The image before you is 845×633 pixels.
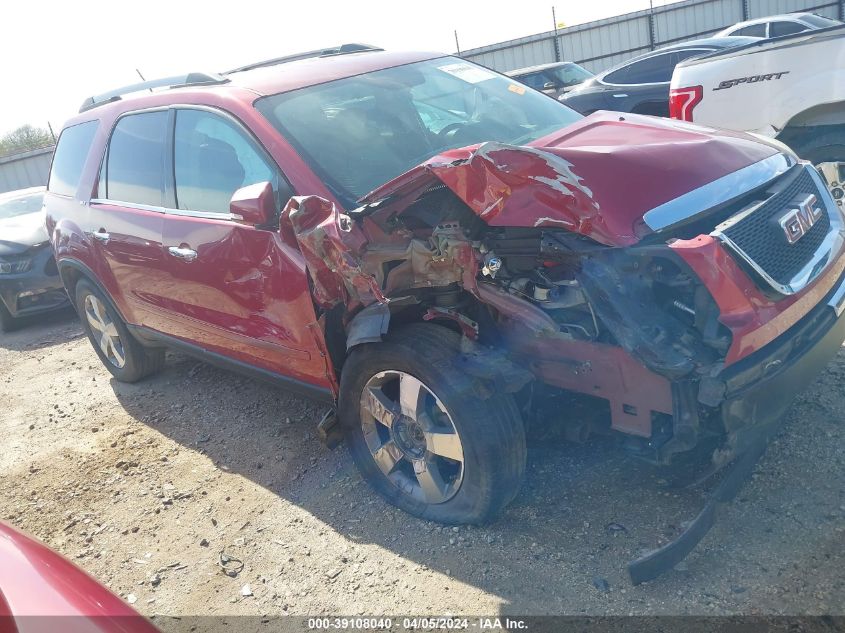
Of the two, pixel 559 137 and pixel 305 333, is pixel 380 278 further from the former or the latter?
pixel 559 137

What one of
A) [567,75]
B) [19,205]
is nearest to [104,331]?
[19,205]

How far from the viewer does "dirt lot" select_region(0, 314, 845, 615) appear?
2.53m

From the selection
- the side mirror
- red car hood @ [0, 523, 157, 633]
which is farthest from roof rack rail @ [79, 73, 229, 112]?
red car hood @ [0, 523, 157, 633]

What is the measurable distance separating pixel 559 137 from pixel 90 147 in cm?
333

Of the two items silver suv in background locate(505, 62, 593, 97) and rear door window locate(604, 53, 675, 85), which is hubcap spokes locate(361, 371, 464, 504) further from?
silver suv in background locate(505, 62, 593, 97)

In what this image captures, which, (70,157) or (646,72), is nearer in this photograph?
(70,157)

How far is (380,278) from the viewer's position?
294cm

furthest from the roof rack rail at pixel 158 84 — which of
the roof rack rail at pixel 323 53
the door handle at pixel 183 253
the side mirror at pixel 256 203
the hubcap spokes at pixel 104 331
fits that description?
the hubcap spokes at pixel 104 331

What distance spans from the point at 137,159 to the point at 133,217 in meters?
0.37

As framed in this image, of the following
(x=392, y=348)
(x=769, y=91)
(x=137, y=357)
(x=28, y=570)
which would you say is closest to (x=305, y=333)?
(x=392, y=348)

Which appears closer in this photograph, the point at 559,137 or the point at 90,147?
the point at 559,137

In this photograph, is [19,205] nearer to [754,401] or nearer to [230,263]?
[230,263]

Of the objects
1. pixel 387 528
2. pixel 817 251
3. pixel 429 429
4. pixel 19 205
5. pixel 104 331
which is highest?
pixel 817 251

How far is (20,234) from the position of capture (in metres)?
8.02
